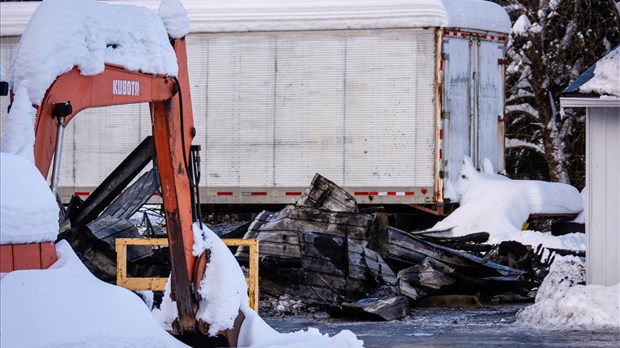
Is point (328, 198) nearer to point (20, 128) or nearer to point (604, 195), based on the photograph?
point (604, 195)

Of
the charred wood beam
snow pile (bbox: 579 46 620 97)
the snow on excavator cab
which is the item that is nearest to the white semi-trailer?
the charred wood beam

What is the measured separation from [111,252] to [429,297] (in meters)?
4.24

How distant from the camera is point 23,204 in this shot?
6.57m

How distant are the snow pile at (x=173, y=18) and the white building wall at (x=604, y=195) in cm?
612

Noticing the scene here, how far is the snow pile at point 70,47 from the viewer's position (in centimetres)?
737

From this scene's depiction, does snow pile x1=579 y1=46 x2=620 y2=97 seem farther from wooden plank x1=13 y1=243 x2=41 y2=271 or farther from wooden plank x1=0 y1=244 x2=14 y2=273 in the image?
wooden plank x1=0 y1=244 x2=14 y2=273

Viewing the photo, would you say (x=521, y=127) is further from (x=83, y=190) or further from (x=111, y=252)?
(x=111, y=252)

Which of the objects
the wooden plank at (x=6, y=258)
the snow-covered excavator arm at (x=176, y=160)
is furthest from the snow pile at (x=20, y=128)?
the snow-covered excavator arm at (x=176, y=160)

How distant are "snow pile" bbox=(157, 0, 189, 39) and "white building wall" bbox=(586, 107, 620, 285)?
241 inches

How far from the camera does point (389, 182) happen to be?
22.2 metres

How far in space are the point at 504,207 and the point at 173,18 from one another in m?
13.8

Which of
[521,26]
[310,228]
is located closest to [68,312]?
[310,228]

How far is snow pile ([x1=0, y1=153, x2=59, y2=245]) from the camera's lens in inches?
257

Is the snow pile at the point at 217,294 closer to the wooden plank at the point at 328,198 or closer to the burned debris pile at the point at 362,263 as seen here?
the burned debris pile at the point at 362,263
